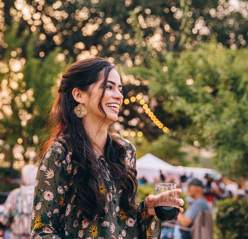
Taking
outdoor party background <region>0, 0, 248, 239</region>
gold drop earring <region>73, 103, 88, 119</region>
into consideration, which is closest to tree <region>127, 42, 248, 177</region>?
outdoor party background <region>0, 0, 248, 239</region>

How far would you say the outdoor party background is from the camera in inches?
300

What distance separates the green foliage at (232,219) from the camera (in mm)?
8508

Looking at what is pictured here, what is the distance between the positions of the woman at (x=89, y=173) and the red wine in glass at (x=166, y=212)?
0.03m

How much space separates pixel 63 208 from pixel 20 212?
3.81 meters

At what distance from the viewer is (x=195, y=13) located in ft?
61.4

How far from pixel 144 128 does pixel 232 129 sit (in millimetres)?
14164

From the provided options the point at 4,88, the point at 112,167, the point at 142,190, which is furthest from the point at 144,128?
the point at 112,167

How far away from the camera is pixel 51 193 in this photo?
1952 mm

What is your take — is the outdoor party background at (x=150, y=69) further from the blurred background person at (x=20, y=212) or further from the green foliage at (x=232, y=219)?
the blurred background person at (x=20, y=212)

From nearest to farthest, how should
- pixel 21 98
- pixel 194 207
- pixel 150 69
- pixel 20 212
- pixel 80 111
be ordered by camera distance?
pixel 80 111, pixel 20 212, pixel 194 207, pixel 150 69, pixel 21 98

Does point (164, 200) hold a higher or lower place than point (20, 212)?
lower

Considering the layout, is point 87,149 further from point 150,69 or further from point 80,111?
point 150,69

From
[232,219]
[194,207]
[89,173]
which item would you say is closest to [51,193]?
[89,173]

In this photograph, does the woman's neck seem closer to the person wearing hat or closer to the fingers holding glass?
the fingers holding glass
